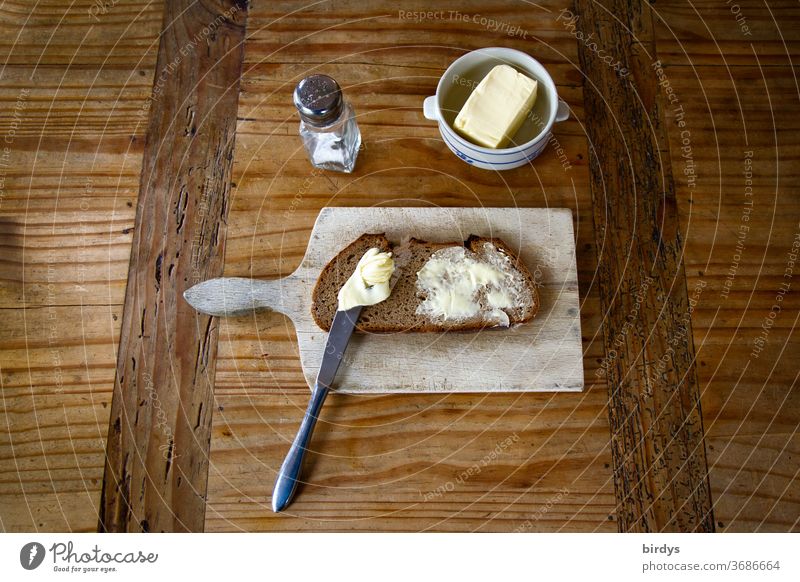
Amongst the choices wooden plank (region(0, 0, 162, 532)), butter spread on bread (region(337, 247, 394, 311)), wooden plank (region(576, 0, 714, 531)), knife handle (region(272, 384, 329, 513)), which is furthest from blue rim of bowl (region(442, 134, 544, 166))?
wooden plank (region(0, 0, 162, 532))

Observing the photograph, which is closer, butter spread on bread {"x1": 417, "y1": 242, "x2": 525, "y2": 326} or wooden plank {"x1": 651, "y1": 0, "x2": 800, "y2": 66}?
butter spread on bread {"x1": 417, "y1": 242, "x2": 525, "y2": 326}

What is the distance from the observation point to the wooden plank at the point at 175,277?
1007 mm

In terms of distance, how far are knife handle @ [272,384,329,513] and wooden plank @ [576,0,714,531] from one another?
1.67 ft

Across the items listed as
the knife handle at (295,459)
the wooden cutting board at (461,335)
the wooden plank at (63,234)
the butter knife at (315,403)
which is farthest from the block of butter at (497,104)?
the wooden plank at (63,234)

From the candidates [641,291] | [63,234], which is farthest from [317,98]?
[641,291]

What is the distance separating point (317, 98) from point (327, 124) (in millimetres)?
58

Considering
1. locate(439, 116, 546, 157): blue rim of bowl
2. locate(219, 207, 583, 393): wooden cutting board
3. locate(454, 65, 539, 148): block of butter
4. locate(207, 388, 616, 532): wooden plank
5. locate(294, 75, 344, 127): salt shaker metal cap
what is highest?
locate(294, 75, 344, 127): salt shaker metal cap

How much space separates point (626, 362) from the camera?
1050 millimetres

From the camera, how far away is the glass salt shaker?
958 millimetres

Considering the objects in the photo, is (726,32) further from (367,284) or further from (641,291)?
(367,284)

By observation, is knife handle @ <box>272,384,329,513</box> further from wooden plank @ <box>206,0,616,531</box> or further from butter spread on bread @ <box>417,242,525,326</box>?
butter spread on bread @ <box>417,242,525,326</box>

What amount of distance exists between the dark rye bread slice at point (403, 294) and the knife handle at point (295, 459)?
0.41 ft
